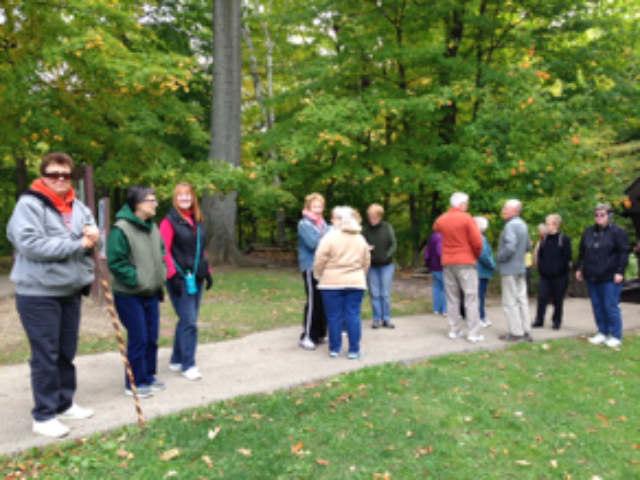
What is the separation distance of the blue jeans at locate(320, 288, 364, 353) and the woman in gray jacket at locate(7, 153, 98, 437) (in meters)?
2.91

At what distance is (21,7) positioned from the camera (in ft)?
40.2

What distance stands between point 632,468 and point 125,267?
4376 millimetres

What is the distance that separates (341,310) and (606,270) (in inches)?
155

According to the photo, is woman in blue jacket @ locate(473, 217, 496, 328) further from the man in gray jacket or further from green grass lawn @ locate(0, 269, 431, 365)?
green grass lawn @ locate(0, 269, 431, 365)

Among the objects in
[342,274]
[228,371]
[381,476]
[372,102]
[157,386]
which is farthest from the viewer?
[372,102]

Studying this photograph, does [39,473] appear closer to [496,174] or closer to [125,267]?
[125,267]

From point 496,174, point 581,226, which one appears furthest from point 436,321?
point 581,226

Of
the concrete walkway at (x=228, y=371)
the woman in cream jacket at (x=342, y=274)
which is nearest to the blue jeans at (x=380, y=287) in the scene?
the concrete walkway at (x=228, y=371)

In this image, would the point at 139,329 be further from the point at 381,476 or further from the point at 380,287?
the point at 380,287

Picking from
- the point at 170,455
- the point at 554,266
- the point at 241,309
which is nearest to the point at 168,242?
the point at 170,455

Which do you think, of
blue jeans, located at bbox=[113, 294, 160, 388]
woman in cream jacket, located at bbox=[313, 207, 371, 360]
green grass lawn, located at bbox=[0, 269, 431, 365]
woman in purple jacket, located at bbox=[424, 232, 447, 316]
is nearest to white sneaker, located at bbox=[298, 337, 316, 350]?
woman in cream jacket, located at bbox=[313, 207, 371, 360]

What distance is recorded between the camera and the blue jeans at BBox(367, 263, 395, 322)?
8.10 metres

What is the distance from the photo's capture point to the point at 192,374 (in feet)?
17.8

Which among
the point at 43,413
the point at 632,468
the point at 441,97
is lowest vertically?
the point at 632,468
